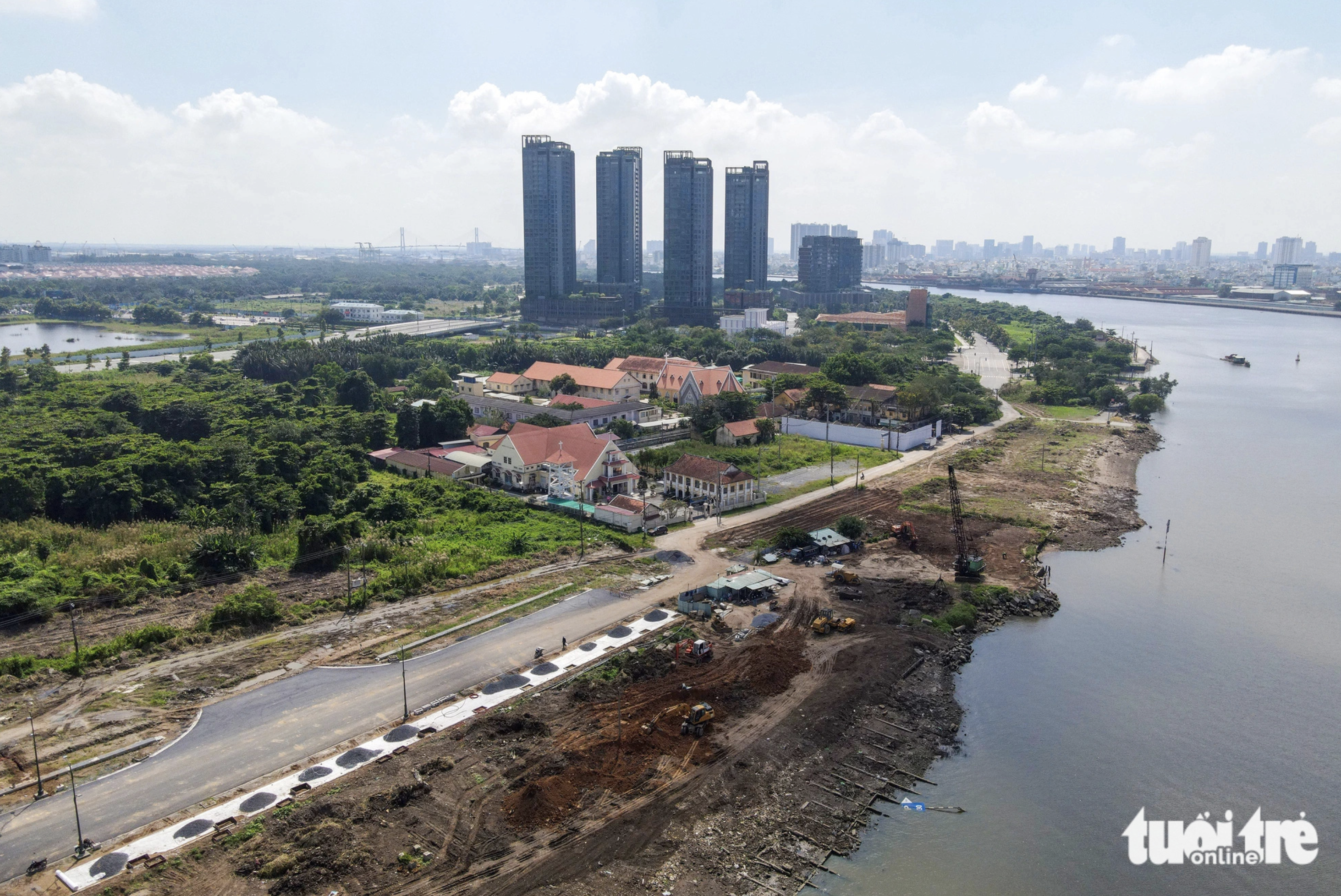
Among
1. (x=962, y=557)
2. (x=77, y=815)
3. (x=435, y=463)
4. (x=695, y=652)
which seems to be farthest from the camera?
(x=435, y=463)

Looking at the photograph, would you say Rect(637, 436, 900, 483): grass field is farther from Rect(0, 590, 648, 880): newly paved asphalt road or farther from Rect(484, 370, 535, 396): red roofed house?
Rect(484, 370, 535, 396): red roofed house

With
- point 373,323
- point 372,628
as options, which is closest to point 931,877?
point 372,628

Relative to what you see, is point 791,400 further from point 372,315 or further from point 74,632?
point 372,315

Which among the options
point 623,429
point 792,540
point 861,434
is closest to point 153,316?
point 623,429

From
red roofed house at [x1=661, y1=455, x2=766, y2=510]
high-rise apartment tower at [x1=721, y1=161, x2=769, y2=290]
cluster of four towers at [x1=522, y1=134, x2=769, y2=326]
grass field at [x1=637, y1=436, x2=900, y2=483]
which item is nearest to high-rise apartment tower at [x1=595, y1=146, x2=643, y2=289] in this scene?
cluster of four towers at [x1=522, y1=134, x2=769, y2=326]

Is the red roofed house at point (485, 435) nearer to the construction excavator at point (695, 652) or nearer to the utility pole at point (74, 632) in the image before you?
the utility pole at point (74, 632)

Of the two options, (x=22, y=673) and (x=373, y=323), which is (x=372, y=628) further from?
(x=373, y=323)
